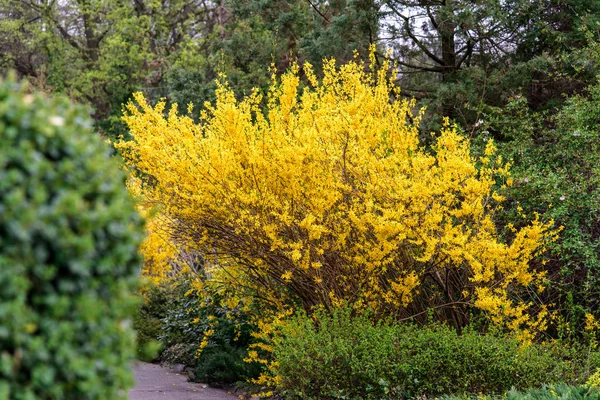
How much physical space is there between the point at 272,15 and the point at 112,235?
11765 mm

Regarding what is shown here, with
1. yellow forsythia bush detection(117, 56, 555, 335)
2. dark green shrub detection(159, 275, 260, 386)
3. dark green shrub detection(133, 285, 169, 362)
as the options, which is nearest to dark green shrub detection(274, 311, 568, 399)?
yellow forsythia bush detection(117, 56, 555, 335)

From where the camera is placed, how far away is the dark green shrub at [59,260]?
1.68 m

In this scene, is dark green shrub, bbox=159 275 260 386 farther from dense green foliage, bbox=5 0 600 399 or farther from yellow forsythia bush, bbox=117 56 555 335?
yellow forsythia bush, bbox=117 56 555 335

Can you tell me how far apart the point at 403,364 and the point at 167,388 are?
2992 millimetres

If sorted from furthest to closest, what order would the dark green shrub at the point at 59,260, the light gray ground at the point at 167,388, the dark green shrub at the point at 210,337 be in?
the dark green shrub at the point at 210,337, the light gray ground at the point at 167,388, the dark green shrub at the point at 59,260

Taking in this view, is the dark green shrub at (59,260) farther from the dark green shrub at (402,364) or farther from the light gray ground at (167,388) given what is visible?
the light gray ground at (167,388)

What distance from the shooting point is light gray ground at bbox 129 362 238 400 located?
6.66 m

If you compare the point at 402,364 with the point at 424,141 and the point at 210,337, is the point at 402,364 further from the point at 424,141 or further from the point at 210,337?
the point at 424,141

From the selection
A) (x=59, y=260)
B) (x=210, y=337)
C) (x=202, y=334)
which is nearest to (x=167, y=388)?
(x=210, y=337)

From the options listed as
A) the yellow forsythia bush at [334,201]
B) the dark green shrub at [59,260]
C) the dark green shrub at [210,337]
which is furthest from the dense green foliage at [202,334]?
the dark green shrub at [59,260]

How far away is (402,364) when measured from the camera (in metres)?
5.32

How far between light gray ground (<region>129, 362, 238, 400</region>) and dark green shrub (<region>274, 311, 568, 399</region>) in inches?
63.5

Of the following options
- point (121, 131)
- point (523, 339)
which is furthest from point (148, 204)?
point (121, 131)

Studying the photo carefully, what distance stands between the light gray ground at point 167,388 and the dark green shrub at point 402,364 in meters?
1.61
